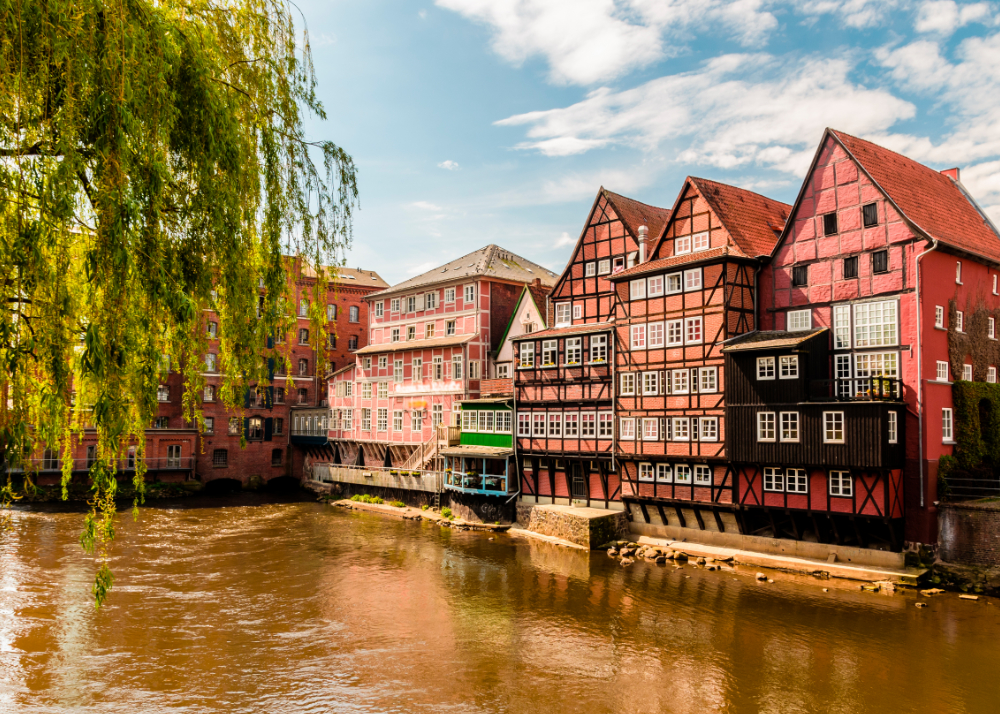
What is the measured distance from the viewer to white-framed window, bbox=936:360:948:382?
24875 millimetres

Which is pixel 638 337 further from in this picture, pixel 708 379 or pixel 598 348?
pixel 708 379

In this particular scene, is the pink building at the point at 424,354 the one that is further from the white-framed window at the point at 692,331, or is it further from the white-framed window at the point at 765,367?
the white-framed window at the point at 765,367

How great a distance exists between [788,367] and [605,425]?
915 centimetres

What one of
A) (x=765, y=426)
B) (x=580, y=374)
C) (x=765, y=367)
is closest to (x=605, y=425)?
(x=580, y=374)

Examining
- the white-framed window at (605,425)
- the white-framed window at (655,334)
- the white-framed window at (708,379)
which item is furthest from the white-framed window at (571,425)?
the white-framed window at (708,379)

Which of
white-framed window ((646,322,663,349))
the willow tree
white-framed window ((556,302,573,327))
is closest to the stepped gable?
white-framed window ((556,302,573,327))

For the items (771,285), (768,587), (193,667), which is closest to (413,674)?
(193,667)

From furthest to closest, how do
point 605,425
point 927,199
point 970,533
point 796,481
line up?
point 605,425 → point 927,199 → point 796,481 → point 970,533

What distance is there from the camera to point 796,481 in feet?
84.9

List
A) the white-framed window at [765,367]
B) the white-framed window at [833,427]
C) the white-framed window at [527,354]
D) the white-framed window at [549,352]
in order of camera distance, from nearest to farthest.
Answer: the white-framed window at [833,427], the white-framed window at [765,367], the white-framed window at [549,352], the white-framed window at [527,354]

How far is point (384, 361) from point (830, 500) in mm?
31477

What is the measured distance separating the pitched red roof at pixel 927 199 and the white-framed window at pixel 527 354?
16593mm

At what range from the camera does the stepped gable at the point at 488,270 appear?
4456 centimetres

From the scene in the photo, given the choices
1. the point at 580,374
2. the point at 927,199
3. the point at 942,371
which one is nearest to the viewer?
the point at 942,371
